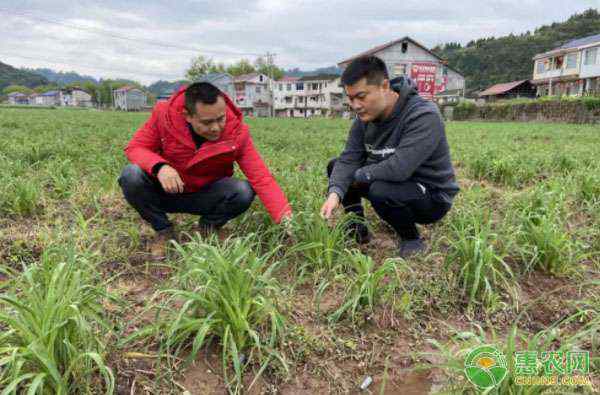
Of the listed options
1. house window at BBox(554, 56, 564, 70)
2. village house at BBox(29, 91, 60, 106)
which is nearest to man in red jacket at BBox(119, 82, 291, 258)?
house window at BBox(554, 56, 564, 70)

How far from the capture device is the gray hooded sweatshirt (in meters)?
2.73

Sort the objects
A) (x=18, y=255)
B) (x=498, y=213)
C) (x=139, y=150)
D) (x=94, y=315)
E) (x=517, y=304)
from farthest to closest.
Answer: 1. (x=498, y=213)
2. (x=139, y=150)
3. (x=18, y=255)
4. (x=517, y=304)
5. (x=94, y=315)

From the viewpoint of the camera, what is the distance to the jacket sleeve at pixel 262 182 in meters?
2.89

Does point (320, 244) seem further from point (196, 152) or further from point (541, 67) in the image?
point (541, 67)

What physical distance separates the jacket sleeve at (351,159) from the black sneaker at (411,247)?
565mm

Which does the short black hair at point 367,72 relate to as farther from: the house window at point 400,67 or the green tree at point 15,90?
the green tree at point 15,90

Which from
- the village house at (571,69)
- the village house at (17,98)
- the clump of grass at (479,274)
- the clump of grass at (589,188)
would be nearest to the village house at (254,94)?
the village house at (571,69)

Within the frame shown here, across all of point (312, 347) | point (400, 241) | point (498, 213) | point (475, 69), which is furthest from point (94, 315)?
point (475, 69)

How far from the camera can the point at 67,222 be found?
339 cm

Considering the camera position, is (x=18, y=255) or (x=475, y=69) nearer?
(x=18, y=255)

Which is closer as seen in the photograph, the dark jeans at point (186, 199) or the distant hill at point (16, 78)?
the dark jeans at point (186, 199)

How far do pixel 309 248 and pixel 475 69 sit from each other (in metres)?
73.5

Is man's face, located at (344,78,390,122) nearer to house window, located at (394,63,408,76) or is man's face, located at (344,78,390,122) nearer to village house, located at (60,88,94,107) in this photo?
house window, located at (394,63,408,76)

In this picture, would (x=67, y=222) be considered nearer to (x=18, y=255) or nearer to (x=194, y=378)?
(x=18, y=255)
